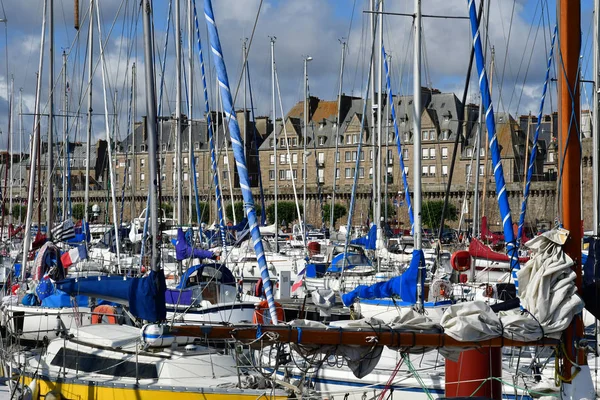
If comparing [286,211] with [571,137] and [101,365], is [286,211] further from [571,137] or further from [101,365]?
[571,137]

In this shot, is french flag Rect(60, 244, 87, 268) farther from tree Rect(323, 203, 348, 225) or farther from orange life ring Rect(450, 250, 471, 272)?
tree Rect(323, 203, 348, 225)

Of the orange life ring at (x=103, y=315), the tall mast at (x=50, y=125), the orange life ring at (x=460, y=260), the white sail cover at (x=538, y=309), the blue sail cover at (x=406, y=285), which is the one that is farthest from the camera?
the tall mast at (x=50, y=125)

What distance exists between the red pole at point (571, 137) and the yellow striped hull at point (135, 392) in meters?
4.04

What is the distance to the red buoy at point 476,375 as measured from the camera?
10.6 meters

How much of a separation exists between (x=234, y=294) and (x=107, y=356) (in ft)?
27.4

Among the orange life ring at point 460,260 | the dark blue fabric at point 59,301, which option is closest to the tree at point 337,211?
the orange life ring at point 460,260

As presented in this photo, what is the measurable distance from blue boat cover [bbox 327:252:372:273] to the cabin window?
1520 centimetres

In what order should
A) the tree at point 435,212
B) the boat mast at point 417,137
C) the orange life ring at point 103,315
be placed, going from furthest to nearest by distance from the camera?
the tree at point 435,212, the orange life ring at point 103,315, the boat mast at point 417,137

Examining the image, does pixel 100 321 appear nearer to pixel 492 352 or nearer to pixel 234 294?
pixel 234 294

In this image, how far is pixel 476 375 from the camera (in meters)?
10.7

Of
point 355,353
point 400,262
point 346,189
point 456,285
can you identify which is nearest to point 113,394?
point 355,353

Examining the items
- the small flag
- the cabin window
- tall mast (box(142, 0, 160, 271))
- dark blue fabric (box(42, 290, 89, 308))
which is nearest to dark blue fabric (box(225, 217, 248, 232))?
the small flag

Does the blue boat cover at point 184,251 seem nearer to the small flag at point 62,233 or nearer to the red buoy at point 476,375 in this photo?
the small flag at point 62,233

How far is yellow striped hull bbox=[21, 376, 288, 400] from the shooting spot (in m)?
11.9
